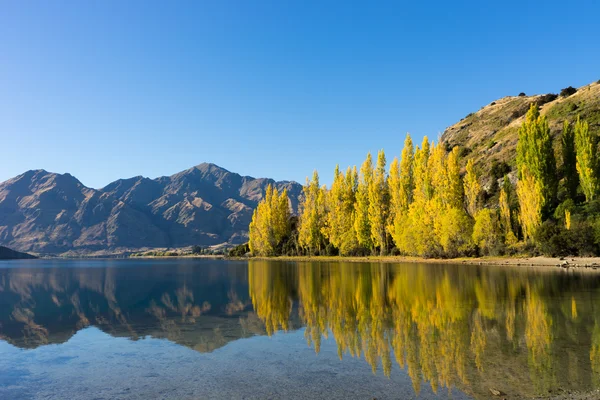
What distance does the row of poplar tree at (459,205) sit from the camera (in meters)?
54.4

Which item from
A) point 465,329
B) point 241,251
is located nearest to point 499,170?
point 241,251

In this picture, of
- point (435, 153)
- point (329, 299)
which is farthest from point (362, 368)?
point (435, 153)

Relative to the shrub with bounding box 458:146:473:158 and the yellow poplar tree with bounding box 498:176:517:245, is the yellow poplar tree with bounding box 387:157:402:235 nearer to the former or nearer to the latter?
the yellow poplar tree with bounding box 498:176:517:245

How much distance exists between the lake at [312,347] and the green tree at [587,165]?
3853 centimetres

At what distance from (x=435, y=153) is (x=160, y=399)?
67.4 m

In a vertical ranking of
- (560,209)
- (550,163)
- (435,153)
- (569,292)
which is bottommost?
(569,292)

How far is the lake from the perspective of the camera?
9.61 meters

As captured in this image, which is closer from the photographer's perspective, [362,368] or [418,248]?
[362,368]

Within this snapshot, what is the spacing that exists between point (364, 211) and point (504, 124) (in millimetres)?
64702

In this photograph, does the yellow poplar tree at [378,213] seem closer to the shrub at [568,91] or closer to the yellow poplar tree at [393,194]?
the yellow poplar tree at [393,194]

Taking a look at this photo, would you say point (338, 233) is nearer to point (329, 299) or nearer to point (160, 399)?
point (329, 299)

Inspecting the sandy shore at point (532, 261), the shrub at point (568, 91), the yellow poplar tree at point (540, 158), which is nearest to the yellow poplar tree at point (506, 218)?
the sandy shore at point (532, 261)

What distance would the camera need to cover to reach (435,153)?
230 ft

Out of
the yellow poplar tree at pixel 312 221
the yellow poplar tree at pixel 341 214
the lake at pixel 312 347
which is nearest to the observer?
the lake at pixel 312 347
